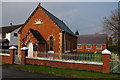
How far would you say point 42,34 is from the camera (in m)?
23.8

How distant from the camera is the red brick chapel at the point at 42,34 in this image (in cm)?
2198

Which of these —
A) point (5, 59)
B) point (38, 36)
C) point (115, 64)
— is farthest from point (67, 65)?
point (38, 36)

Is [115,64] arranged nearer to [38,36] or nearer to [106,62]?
[106,62]

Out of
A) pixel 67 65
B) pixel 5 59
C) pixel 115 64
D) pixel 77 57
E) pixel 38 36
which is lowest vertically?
pixel 67 65

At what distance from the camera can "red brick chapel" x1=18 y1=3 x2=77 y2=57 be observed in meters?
22.0

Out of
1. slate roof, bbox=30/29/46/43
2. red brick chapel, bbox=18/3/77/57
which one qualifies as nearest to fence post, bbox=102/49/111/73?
red brick chapel, bbox=18/3/77/57

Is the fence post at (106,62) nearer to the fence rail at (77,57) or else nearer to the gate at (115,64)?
the gate at (115,64)

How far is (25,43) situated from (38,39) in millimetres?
2163

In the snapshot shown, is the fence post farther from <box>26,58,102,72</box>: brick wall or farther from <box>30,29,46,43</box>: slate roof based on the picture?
<box>30,29,46,43</box>: slate roof

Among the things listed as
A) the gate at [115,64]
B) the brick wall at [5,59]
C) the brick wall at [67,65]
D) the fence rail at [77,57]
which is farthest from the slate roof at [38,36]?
the gate at [115,64]

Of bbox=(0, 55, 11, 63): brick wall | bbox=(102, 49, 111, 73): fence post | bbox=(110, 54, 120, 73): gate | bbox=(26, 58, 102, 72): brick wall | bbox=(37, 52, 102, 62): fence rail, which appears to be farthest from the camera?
bbox=(0, 55, 11, 63): brick wall

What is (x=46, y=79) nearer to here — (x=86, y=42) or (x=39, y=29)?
(x=39, y=29)

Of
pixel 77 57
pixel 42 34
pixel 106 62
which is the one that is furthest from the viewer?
pixel 42 34

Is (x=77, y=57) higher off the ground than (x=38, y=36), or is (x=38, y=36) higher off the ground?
(x=38, y=36)
